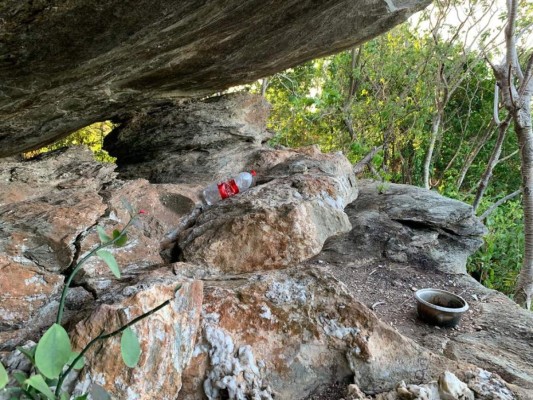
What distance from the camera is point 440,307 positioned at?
9.59 feet

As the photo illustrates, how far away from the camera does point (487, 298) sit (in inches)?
141

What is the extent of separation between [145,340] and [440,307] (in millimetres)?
2258

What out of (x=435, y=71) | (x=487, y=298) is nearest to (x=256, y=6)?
(x=487, y=298)

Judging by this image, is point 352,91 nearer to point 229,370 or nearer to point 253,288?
point 253,288

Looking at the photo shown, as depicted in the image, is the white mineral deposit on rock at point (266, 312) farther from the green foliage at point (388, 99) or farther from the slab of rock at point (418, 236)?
the green foliage at point (388, 99)

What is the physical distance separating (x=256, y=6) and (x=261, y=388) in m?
2.54

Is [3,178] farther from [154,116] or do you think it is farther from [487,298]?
[487,298]

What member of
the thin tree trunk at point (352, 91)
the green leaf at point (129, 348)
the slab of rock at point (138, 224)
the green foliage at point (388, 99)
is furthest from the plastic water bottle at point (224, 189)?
the thin tree trunk at point (352, 91)

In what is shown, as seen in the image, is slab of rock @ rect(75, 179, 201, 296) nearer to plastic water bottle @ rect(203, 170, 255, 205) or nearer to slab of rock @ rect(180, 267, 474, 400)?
plastic water bottle @ rect(203, 170, 255, 205)

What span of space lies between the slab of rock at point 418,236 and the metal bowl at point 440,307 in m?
0.79

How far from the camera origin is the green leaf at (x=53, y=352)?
1035mm

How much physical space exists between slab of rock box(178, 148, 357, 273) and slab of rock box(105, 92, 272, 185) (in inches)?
48.1

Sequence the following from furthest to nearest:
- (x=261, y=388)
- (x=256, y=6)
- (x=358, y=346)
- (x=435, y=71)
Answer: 1. (x=435, y=71)
2. (x=256, y=6)
3. (x=358, y=346)
4. (x=261, y=388)

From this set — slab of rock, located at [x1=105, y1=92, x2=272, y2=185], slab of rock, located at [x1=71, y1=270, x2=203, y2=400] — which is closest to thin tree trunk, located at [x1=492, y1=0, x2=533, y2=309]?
slab of rock, located at [x1=105, y1=92, x2=272, y2=185]
